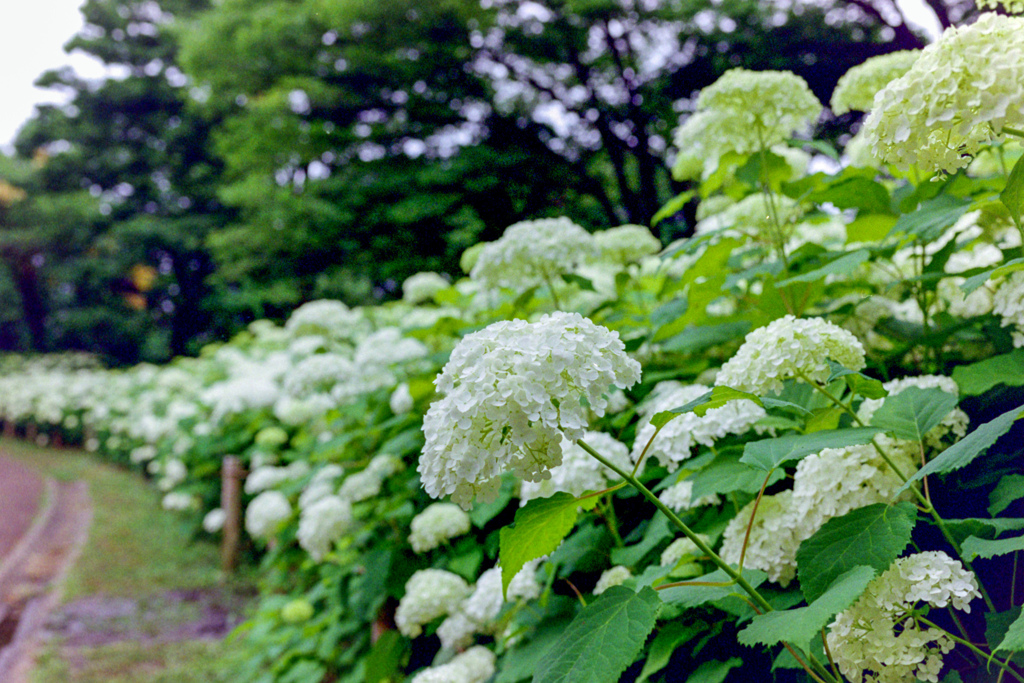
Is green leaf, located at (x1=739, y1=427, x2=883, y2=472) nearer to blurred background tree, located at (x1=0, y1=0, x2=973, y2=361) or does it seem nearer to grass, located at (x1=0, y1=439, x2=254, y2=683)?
blurred background tree, located at (x1=0, y1=0, x2=973, y2=361)

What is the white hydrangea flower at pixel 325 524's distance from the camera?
2.24 m

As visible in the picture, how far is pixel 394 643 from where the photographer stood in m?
1.99

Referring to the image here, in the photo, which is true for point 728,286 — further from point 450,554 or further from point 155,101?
point 155,101

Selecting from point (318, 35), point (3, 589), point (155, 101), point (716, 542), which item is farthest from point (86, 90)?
point (716, 542)

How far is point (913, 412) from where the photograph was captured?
97 cm

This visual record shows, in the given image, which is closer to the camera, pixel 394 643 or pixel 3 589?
pixel 394 643

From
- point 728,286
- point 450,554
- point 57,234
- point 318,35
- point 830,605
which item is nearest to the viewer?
point 830,605

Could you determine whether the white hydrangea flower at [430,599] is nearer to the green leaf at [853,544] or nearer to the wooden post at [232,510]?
the green leaf at [853,544]

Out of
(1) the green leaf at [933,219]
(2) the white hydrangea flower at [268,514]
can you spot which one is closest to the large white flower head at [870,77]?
(1) the green leaf at [933,219]

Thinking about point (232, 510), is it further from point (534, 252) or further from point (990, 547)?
point (990, 547)

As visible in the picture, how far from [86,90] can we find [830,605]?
18662 mm

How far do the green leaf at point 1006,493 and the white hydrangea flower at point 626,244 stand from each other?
149 cm

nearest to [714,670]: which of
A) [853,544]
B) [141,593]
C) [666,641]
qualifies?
[666,641]

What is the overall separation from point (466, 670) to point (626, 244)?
4.80ft
